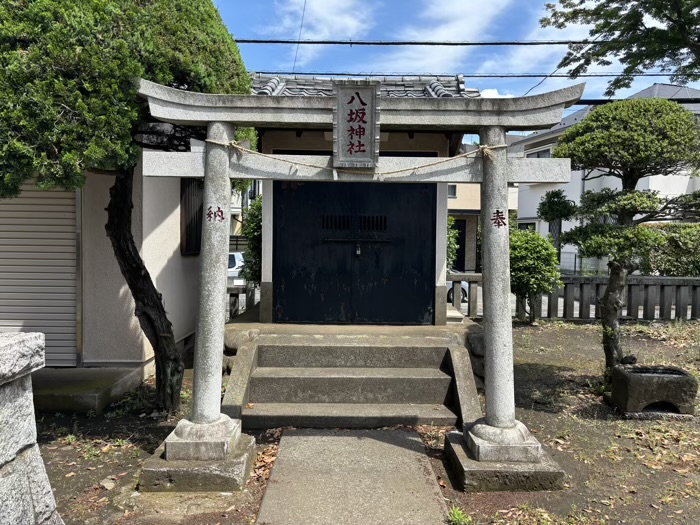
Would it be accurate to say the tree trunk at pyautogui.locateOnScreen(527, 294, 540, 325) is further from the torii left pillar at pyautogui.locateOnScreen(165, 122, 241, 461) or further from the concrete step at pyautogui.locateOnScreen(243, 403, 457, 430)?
the torii left pillar at pyautogui.locateOnScreen(165, 122, 241, 461)

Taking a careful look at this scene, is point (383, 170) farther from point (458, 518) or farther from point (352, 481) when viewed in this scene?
point (458, 518)

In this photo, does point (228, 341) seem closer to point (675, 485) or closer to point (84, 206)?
point (84, 206)

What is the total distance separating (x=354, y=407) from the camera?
17.6 ft

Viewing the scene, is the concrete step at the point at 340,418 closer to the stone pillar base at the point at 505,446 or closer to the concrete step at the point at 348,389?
the concrete step at the point at 348,389

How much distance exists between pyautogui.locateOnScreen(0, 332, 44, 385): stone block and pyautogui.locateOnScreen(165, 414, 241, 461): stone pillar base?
81.0 inches

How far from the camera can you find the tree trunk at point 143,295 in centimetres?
534

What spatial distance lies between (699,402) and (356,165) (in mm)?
5338

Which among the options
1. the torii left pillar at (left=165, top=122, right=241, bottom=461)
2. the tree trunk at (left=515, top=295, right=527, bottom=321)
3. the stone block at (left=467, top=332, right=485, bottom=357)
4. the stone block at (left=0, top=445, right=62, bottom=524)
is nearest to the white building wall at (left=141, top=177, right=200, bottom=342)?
the torii left pillar at (left=165, top=122, right=241, bottom=461)

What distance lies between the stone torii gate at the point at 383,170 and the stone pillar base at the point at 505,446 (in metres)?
0.02

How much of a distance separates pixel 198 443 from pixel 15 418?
209 cm

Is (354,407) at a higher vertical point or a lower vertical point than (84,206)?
lower

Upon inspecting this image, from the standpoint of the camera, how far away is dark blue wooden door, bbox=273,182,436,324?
24.1ft

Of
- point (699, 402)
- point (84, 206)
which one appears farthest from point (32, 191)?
point (699, 402)

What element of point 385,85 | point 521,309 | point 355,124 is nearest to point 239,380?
point 355,124
